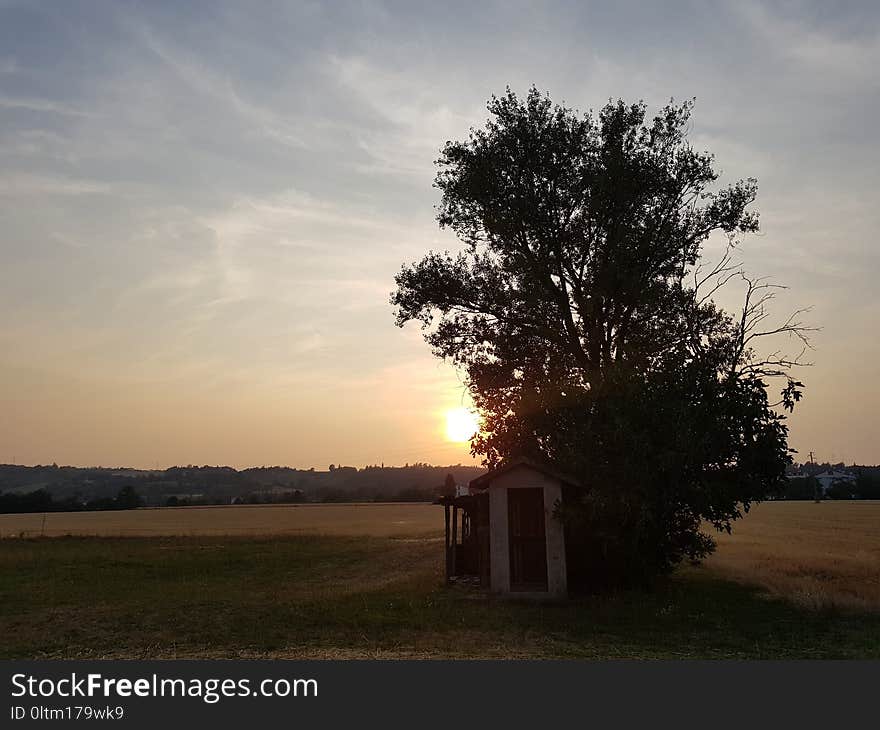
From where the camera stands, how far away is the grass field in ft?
49.0

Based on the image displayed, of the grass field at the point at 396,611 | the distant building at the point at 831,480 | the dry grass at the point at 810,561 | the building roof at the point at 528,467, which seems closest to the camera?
the grass field at the point at 396,611

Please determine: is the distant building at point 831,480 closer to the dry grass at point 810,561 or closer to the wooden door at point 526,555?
the dry grass at point 810,561

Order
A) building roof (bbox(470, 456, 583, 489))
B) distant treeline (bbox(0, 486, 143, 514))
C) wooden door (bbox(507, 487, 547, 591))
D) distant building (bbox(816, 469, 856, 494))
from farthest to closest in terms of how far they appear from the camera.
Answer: distant building (bbox(816, 469, 856, 494)) → distant treeline (bbox(0, 486, 143, 514)) → wooden door (bbox(507, 487, 547, 591)) → building roof (bbox(470, 456, 583, 489))

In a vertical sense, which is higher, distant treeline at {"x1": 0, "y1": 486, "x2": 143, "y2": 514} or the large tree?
the large tree

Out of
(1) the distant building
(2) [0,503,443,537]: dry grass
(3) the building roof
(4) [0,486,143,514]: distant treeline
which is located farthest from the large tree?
(1) the distant building

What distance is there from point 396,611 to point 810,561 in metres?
20.4

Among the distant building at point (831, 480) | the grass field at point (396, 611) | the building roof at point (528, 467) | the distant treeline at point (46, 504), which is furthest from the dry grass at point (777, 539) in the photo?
the distant building at point (831, 480)

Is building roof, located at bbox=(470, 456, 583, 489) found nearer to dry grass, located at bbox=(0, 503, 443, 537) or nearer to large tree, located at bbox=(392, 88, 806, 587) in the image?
large tree, located at bbox=(392, 88, 806, 587)

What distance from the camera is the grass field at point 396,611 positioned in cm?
1494

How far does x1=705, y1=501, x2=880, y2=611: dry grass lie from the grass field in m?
0.12

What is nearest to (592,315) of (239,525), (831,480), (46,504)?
(239,525)

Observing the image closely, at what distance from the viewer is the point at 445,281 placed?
2858cm

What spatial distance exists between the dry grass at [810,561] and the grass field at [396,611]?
4.6 inches

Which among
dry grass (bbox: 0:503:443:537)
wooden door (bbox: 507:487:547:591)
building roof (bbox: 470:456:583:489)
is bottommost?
dry grass (bbox: 0:503:443:537)
